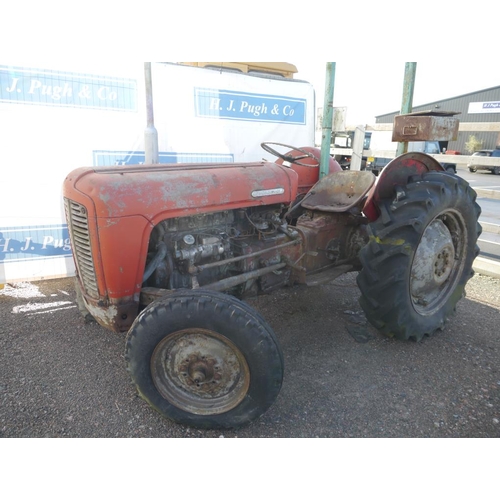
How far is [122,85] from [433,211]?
3407 mm

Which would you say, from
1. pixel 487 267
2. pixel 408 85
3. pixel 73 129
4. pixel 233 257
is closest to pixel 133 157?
pixel 73 129

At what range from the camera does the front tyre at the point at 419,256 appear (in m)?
2.75

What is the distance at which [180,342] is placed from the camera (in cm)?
208

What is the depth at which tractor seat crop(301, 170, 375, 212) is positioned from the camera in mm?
3428

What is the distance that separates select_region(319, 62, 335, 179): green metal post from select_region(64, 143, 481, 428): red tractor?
0.44m

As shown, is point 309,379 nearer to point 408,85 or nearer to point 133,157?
point 133,157

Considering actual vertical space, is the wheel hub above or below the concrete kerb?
above

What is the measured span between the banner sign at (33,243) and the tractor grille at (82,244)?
2.03 meters

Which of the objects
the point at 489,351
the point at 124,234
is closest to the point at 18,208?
the point at 124,234

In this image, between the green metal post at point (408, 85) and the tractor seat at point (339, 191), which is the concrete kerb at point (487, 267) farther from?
the tractor seat at point (339, 191)

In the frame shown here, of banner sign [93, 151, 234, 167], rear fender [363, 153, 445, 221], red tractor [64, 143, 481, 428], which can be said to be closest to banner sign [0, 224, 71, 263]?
banner sign [93, 151, 234, 167]

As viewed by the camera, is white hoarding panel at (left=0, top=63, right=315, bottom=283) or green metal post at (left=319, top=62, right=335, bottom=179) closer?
white hoarding panel at (left=0, top=63, right=315, bottom=283)

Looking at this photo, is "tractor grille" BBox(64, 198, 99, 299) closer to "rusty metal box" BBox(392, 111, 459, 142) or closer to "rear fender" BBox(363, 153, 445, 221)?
"rear fender" BBox(363, 153, 445, 221)

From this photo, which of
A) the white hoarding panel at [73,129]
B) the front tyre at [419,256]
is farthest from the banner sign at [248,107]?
the front tyre at [419,256]
